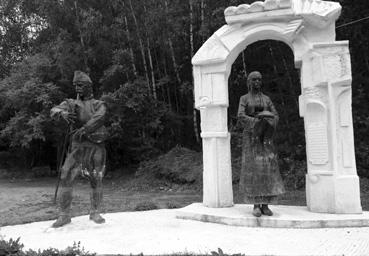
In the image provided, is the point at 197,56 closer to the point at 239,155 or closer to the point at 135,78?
the point at 239,155

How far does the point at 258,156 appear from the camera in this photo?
23.5 ft

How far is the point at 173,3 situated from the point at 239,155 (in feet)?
22.8

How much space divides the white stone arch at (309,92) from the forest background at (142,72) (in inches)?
242

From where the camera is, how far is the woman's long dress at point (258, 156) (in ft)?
23.0

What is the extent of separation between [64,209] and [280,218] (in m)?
3.76

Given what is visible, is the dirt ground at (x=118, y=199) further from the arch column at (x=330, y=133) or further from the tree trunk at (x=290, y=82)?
the tree trunk at (x=290, y=82)

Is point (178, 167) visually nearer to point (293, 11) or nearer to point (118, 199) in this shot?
point (118, 199)

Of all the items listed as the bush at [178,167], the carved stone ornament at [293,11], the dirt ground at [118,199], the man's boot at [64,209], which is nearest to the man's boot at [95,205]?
the man's boot at [64,209]

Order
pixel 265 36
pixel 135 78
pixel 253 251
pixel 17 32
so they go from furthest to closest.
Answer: pixel 17 32
pixel 135 78
pixel 265 36
pixel 253 251

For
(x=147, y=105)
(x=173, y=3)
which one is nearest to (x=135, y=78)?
(x=147, y=105)

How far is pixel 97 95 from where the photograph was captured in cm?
1738

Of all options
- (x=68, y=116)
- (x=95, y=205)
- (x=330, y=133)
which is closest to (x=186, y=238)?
(x=95, y=205)

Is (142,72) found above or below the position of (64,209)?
above

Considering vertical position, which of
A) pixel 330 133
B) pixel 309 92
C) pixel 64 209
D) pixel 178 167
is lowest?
pixel 64 209
